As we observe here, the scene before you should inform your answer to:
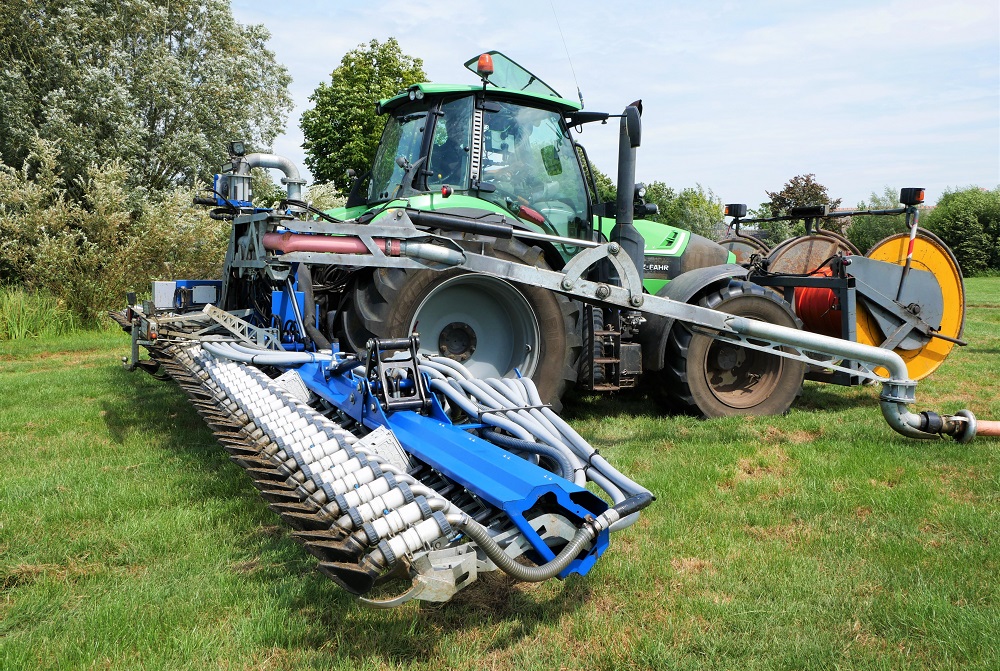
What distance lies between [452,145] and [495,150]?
33 cm

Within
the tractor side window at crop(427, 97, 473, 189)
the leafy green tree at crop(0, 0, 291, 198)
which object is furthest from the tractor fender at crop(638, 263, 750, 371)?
the leafy green tree at crop(0, 0, 291, 198)

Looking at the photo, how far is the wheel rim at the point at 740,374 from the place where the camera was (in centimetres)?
566

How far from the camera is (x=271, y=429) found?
307 centimetres

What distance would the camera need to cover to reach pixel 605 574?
295 cm

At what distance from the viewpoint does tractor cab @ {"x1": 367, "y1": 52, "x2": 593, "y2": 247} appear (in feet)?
18.1

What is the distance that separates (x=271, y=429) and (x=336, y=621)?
85 cm

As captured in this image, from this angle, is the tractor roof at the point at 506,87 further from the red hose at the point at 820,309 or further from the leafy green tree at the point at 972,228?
the leafy green tree at the point at 972,228

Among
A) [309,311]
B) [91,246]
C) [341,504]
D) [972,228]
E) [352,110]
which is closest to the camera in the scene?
[341,504]

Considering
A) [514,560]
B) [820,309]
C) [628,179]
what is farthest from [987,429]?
[514,560]

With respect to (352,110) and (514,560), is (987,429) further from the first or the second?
(352,110)

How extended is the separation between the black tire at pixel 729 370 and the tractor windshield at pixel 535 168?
1.27 metres

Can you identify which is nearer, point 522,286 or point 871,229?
point 522,286

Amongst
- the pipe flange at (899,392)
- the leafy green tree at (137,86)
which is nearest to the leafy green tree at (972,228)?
the leafy green tree at (137,86)

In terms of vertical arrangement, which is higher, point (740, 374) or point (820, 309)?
point (820, 309)
